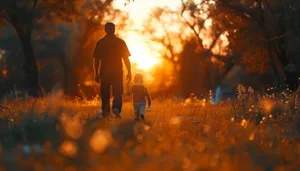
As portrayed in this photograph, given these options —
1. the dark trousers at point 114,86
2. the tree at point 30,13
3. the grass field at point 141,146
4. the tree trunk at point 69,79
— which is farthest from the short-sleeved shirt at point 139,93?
the tree trunk at point 69,79

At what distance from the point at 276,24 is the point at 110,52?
1277 centimetres

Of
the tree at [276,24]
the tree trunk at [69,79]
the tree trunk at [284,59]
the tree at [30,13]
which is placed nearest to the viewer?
the tree at [276,24]

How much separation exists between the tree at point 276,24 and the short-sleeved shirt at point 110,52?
9577mm

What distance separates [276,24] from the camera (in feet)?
69.1

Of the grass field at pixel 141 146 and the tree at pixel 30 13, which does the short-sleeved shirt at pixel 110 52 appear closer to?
the grass field at pixel 141 146

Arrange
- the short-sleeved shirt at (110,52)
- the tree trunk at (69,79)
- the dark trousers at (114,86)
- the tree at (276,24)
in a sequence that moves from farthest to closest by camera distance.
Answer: the tree trunk at (69,79) < the tree at (276,24) < the dark trousers at (114,86) < the short-sleeved shirt at (110,52)

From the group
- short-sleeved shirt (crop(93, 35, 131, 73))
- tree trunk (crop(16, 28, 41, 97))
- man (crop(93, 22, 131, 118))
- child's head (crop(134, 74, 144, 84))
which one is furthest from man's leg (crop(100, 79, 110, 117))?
tree trunk (crop(16, 28, 41, 97))

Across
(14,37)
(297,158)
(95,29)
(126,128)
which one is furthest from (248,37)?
(14,37)

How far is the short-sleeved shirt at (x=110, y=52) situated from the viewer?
1032 cm

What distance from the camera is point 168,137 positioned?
691 centimetres

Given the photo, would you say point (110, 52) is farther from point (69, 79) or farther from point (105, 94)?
point (69, 79)

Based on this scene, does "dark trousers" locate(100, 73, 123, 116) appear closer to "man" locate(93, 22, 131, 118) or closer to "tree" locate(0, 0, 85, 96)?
"man" locate(93, 22, 131, 118)

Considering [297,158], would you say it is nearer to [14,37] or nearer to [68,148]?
[68,148]

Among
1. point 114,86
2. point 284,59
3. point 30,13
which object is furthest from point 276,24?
point 114,86
